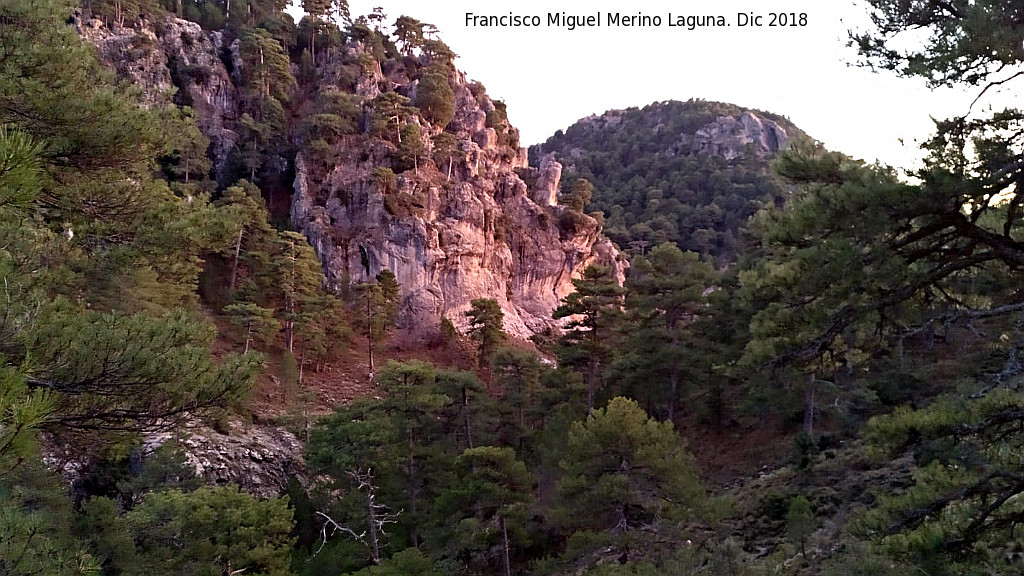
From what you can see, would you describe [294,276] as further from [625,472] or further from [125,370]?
[125,370]

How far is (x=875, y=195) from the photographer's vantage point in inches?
178

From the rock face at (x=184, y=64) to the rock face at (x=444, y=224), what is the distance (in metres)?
6.53

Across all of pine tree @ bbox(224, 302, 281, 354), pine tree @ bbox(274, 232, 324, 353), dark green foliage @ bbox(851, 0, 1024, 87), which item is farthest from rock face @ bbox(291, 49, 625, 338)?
dark green foliage @ bbox(851, 0, 1024, 87)

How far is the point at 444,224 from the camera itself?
113 ft

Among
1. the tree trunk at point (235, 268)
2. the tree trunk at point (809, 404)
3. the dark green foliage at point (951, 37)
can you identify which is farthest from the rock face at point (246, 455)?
the dark green foliage at point (951, 37)

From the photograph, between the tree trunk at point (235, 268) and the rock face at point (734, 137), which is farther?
the rock face at point (734, 137)

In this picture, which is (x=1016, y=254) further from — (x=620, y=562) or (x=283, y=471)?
(x=283, y=471)

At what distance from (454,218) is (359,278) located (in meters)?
7.40

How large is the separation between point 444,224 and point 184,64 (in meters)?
19.4

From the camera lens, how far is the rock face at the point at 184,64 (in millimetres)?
31344

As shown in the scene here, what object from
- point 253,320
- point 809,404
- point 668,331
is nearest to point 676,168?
point 668,331

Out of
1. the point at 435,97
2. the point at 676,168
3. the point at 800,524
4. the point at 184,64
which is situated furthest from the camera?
the point at 676,168

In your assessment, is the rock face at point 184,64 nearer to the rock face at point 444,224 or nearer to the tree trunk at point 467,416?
the rock face at point 444,224

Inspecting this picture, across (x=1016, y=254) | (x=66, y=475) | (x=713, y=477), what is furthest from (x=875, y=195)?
(x=66, y=475)
